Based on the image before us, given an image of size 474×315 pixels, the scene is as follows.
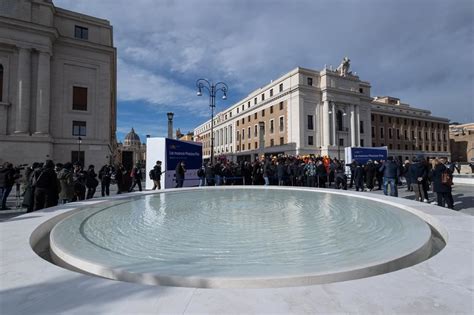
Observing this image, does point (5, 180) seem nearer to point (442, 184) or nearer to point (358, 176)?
point (442, 184)

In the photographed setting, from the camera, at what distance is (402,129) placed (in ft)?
190

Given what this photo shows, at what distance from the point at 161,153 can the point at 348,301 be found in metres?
12.8

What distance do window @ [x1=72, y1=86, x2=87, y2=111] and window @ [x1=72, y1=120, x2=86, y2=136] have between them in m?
1.66

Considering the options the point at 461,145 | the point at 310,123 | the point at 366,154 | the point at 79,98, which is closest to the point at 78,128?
the point at 79,98

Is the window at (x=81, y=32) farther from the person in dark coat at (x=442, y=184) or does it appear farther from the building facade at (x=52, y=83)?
the person in dark coat at (x=442, y=184)

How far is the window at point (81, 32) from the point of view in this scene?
94.9 ft

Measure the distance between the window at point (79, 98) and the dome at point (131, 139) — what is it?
79493 mm

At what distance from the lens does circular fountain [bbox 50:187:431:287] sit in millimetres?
2553

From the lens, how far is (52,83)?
2673cm

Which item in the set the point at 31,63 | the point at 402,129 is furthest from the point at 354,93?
the point at 31,63

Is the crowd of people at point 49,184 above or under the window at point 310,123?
under

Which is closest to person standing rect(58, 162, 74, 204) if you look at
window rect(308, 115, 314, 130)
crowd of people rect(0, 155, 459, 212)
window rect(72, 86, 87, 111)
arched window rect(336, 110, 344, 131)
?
crowd of people rect(0, 155, 459, 212)

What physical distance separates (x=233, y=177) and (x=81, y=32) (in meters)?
27.2

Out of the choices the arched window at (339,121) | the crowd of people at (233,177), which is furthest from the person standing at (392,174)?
the arched window at (339,121)
